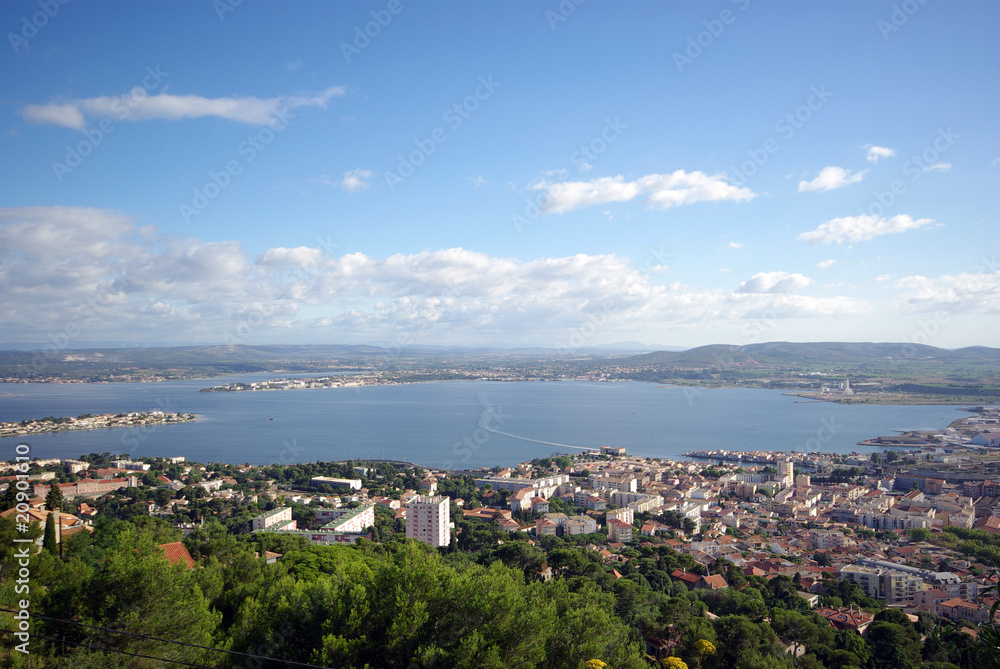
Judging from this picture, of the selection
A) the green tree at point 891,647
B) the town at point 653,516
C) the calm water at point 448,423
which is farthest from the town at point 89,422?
the green tree at point 891,647

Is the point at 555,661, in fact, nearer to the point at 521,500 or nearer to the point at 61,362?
the point at 521,500

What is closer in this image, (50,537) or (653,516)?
(50,537)

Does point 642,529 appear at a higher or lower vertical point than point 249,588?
lower

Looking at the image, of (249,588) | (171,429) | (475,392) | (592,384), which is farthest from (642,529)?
(592,384)

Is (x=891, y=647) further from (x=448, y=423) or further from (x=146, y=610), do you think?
(x=448, y=423)

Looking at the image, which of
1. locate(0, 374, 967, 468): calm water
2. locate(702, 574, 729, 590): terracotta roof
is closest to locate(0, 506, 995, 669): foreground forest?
locate(702, 574, 729, 590): terracotta roof

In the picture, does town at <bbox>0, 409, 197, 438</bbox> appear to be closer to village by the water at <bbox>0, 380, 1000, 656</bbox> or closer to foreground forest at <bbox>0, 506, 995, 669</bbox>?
village by the water at <bbox>0, 380, 1000, 656</bbox>

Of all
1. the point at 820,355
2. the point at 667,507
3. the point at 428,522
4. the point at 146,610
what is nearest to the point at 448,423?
the point at 667,507
